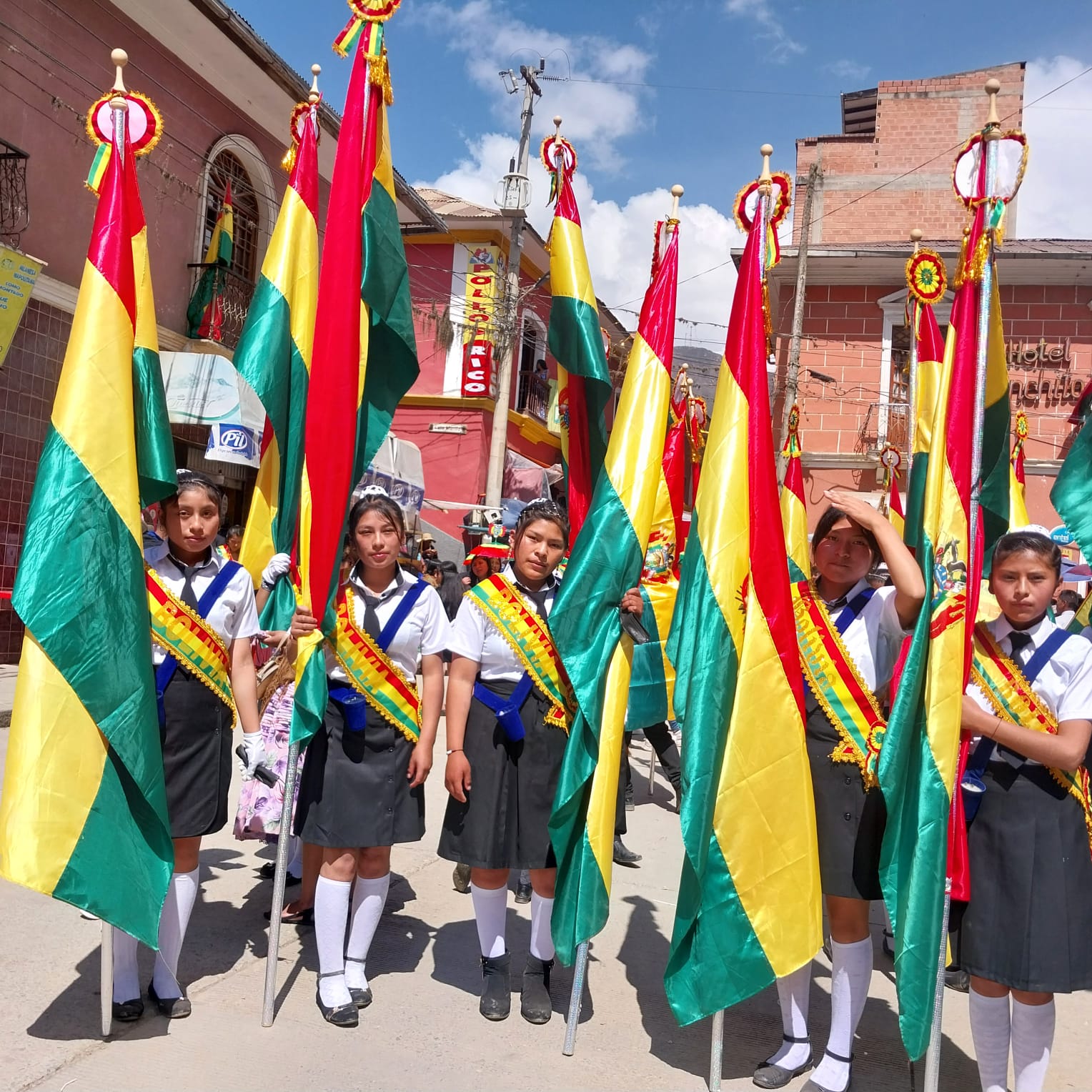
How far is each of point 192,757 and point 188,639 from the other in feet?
1.35

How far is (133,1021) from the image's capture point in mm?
3342

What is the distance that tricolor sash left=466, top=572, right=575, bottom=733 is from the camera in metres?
3.73

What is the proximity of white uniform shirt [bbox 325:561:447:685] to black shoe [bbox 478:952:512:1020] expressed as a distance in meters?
1.11

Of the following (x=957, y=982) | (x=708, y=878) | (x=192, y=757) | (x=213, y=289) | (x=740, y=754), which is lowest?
(x=957, y=982)

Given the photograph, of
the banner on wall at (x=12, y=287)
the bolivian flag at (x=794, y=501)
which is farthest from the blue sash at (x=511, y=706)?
the banner on wall at (x=12, y=287)

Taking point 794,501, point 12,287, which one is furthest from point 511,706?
point 12,287

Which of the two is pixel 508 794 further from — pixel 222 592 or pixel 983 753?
pixel 983 753

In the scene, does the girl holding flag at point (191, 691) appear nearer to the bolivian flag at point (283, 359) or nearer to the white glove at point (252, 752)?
the white glove at point (252, 752)

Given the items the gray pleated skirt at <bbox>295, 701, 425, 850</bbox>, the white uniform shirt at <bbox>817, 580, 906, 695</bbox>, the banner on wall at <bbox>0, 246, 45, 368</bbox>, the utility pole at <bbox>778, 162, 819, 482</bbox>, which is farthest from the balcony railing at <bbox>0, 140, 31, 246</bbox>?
the utility pole at <bbox>778, 162, 819, 482</bbox>

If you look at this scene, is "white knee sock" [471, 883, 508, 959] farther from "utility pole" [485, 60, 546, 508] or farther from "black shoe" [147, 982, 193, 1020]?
"utility pole" [485, 60, 546, 508]

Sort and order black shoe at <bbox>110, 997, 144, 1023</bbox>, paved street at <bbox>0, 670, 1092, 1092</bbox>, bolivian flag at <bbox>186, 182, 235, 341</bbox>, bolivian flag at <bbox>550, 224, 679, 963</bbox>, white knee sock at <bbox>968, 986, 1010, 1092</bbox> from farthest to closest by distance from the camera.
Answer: bolivian flag at <bbox>186, 182, 235, 341</bbox>, bolivian flag at <bbox>550, 224, 679, 963</bbox>, black shoe at <bbox>110, 997, 144, 1023</bbox>, paved street at <bbox>0, 670, 1092, 1092</bbox>, white knee sock at <bbox>968, 986, 1010, 1092</bbox>

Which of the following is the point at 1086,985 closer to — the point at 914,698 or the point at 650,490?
the point at 914,698

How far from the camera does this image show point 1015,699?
3.01 metres

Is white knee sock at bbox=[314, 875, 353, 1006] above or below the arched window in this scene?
below
